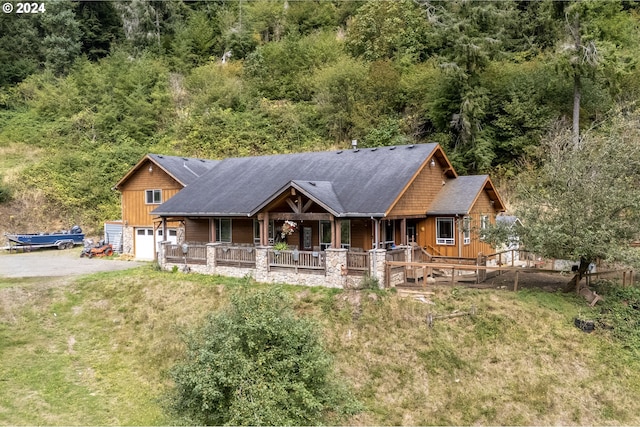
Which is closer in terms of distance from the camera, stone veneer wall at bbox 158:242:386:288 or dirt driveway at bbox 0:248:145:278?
stone veneer wall at bbox 158:242:386:288

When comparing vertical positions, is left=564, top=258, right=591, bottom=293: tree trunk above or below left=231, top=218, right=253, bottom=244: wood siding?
below

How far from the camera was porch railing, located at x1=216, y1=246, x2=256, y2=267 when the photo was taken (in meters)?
18.1

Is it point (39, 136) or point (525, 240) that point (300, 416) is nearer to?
point (525, 240)

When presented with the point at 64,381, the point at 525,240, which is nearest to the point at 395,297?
the point at 525,240

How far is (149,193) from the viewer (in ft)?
80.9

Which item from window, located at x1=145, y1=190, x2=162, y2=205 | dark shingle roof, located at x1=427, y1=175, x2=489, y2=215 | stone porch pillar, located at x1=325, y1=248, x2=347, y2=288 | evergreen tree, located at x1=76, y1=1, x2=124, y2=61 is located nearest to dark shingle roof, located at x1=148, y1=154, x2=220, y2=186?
window, located at x1=145, y1=190, x2=162, y2=205

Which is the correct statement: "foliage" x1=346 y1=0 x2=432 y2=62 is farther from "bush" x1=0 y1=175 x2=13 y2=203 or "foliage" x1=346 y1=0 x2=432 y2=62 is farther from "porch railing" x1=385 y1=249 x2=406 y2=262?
"bush" x1=0 y1=175 x2=13 y2=203

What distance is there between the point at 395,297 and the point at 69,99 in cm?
3570

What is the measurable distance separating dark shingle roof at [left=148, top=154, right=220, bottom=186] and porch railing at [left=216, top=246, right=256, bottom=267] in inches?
233

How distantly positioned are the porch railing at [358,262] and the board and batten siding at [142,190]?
457 inches

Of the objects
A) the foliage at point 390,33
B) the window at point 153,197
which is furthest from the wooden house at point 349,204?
the foliage at point 390,33

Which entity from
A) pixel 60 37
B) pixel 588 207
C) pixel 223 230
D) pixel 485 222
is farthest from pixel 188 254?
pixel 60 37

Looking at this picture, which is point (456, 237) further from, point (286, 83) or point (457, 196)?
point (286, 83)

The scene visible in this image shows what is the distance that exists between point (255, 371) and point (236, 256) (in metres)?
10.9
